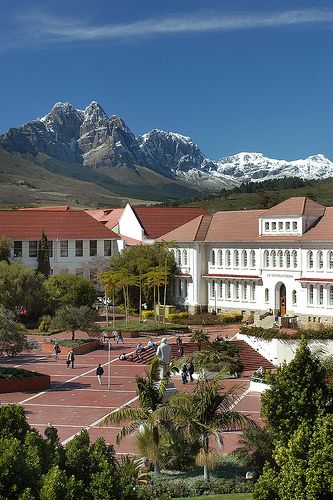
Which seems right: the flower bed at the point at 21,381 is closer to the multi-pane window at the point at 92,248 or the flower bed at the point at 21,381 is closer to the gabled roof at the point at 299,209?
the gabled roof at the point at 299,209

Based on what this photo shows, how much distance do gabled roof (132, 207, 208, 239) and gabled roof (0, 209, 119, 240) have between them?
10.9 feet

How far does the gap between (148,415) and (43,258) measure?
5148 cm

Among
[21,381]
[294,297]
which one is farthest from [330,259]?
[21,381]

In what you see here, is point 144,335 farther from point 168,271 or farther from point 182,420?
point 182,420

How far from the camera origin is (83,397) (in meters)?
35.2

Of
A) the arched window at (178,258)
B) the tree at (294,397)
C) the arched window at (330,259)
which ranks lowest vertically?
the tree at (294,397)

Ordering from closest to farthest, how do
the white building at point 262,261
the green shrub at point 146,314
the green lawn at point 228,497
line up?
the green lawn at point 228,497
the white building at point 262,261
the green shrub at point 146,314

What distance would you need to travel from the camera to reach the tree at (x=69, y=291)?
6150 centimetres

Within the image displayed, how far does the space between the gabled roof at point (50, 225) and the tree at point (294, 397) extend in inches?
2191

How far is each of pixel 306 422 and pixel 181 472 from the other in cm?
472

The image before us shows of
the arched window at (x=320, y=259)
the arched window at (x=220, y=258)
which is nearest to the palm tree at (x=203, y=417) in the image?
the arched window at (x=320, y=259)

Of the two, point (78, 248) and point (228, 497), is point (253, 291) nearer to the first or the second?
point (78, 248)

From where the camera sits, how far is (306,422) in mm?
20781

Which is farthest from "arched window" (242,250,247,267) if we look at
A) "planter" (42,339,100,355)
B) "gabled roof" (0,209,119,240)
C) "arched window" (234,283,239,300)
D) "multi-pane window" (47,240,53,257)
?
"multi-pane window" (47,240,53,257)
